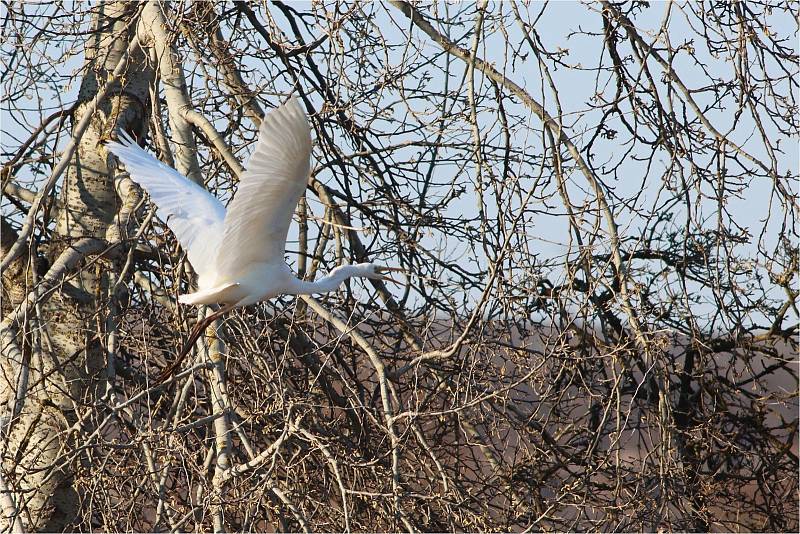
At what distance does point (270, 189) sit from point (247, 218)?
0.25 m

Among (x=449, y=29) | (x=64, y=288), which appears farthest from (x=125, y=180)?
(x=449, y=29)

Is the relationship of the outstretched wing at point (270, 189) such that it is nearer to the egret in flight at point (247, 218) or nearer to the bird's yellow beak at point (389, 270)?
the egret in flight at point (247, 218)

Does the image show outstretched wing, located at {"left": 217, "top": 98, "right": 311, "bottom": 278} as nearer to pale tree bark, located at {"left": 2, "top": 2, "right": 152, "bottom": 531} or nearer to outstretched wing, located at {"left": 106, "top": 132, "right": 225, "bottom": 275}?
outstretched wing, located at {"left": 106, "top": 132, "right": 225, "bottom": 275}

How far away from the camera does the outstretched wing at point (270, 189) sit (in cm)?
306

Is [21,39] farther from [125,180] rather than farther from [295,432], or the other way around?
[295,432]

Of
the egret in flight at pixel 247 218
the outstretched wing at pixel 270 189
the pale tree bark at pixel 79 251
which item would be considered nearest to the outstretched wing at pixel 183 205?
the egret in flight at pixel 247 218

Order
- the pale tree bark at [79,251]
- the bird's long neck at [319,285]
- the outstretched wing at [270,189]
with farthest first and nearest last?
the pale tree bark at [79,251] < the bird's long neck at [319,285] < the outstretched wing at [270,189]

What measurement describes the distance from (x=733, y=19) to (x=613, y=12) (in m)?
0.54

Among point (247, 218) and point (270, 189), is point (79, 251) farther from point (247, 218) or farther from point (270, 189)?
point (270, 189)

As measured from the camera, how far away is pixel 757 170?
13.9 ft

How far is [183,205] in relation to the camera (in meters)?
4.12

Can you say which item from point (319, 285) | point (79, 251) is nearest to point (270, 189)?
point (319, 285)

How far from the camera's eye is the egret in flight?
3.14 m

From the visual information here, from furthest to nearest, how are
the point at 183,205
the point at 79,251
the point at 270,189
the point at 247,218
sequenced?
1. the point at 79,251
2. the point at 183,205
3. the point at 247,218
4. the point at 270,189
